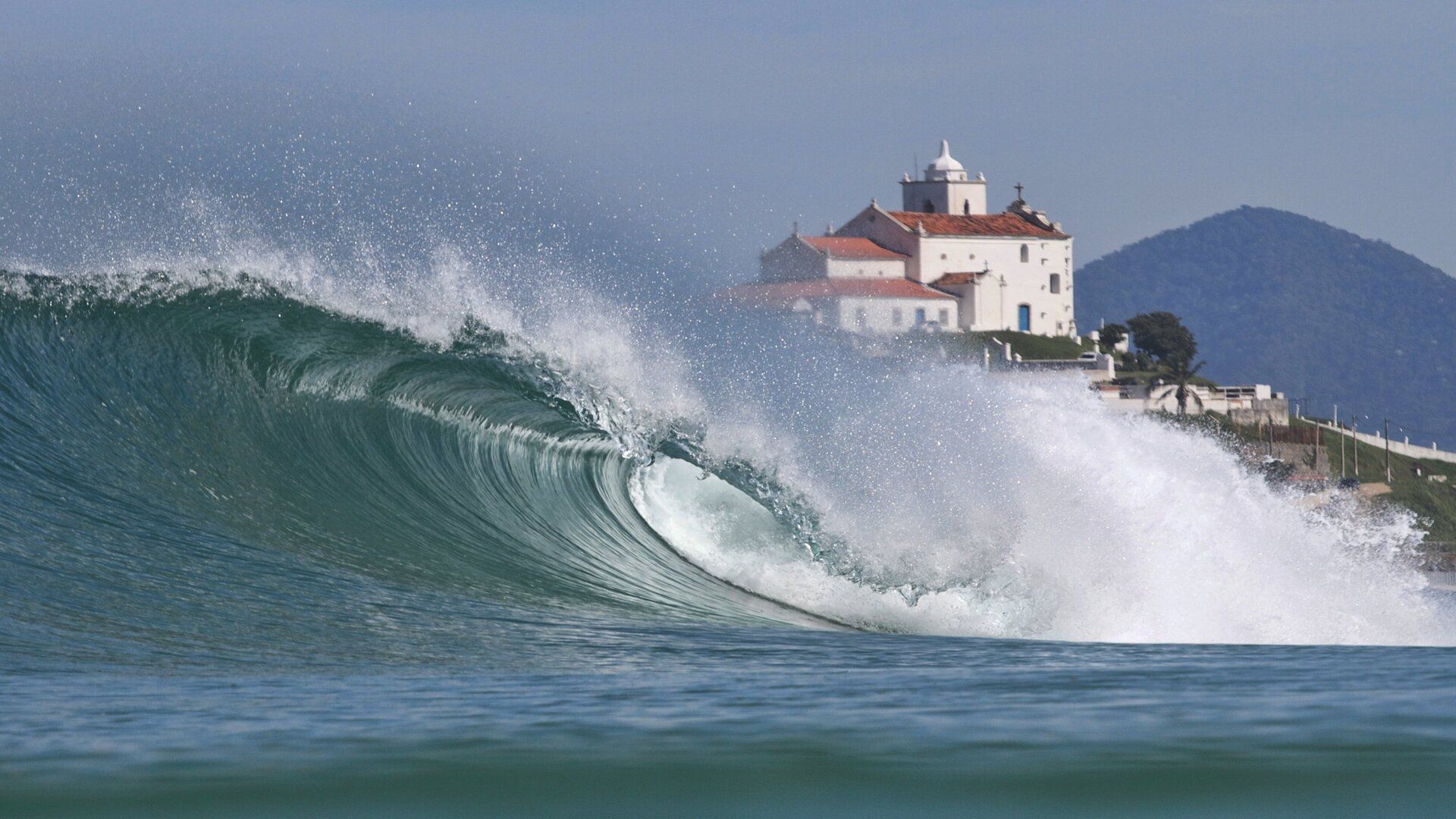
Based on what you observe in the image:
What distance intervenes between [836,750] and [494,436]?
916 cm

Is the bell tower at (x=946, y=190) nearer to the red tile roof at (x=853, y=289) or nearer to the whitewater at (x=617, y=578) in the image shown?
the red tile roof at (x=853, y=289)

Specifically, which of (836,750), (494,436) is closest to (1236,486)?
(494,436)

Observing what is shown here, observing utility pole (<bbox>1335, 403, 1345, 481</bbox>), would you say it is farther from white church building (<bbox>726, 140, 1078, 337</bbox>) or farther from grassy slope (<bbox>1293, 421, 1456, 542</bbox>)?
white church building (<bbox>726, 140, 1078, 337</bbox>)

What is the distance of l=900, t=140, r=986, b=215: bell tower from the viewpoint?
90.6m

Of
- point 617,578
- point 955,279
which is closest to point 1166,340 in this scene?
point 955,279

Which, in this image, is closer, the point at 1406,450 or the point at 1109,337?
the point at 1406,450

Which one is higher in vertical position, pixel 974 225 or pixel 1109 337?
pixel 974 225

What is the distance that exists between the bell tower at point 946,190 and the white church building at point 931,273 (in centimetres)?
317

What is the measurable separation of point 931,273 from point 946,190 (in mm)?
11946

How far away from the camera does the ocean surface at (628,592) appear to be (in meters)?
4.09

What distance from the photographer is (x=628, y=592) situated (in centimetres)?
976

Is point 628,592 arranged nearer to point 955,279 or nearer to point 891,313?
point 891,313

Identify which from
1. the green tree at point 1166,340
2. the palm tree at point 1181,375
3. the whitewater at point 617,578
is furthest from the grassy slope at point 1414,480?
the whitewater at point 617,578

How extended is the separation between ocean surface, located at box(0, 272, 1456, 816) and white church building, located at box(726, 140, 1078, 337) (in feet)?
192
